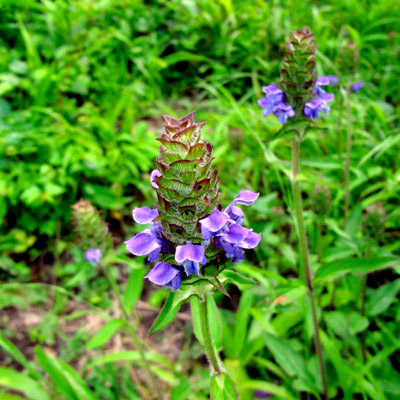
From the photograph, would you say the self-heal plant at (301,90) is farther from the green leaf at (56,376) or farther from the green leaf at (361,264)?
the green leaf at (56,376)

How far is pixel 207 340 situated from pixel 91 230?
42.4 inches

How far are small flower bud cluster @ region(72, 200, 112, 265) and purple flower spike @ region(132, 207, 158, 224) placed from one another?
957 mm

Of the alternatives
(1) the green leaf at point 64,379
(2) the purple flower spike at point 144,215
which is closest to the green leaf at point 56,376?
(1) the green leaf at point 64,379

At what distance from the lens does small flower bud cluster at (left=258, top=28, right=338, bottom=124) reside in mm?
1790

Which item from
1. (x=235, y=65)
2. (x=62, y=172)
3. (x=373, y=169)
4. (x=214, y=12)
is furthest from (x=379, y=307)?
(x=214, y=12)

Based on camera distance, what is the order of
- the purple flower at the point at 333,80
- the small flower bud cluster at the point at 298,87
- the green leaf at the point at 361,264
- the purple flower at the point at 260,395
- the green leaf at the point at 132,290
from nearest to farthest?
1. the green leaf at the point at 361,264
2. the small flower bud cluster at the point at 298,87
3. the green leaf at the point at 132,290
4. the purple flower at the point at 260,395
5. the purple flower at the point at 333,80

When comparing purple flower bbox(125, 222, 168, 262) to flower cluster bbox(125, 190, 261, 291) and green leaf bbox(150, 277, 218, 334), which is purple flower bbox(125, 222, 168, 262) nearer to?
flower cluster bbox(125, 190, 261, 291)

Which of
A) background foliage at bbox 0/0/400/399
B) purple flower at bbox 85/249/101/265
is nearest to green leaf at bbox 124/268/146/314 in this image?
background foliage at bbox 0/0/400/399

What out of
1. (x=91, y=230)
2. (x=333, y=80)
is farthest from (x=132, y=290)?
(x=333, y=80)

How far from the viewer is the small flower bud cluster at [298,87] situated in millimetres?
1790

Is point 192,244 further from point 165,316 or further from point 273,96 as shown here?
point 273,96

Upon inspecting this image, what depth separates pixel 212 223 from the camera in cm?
111

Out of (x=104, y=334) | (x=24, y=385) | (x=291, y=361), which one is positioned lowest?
(x=24, y=385)

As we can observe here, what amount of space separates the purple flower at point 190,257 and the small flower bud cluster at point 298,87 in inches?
39.3
